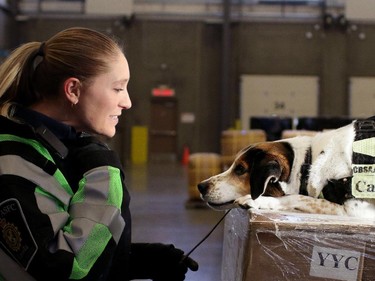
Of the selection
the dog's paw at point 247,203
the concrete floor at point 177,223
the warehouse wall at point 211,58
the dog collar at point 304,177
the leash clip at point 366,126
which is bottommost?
the concrete floor at point 177,223

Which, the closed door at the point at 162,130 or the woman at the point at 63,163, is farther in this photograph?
the closed door at the point at 162,130

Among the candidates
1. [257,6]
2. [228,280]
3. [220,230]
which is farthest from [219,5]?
[228,280]

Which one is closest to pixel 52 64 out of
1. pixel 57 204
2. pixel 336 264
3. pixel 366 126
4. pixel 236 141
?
pixel 57 204

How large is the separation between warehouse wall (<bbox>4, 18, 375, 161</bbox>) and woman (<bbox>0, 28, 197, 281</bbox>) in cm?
2110

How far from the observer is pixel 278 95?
2295 centimetres

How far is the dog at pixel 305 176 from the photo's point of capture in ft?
6.58

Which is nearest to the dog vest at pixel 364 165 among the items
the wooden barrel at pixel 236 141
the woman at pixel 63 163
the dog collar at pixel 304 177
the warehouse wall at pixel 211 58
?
the dog collar at pixel 304 177

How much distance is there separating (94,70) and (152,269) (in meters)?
0.63

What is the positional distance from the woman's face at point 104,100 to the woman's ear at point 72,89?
1 cm

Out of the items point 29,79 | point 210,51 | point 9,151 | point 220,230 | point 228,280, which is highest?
point 210,51

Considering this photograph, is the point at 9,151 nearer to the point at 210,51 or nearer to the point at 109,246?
the point at 109,246

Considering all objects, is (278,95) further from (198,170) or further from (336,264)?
(336,264)

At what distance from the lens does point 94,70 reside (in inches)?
59.6

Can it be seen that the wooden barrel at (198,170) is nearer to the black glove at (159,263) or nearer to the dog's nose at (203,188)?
the dog's nose at (203,188)
